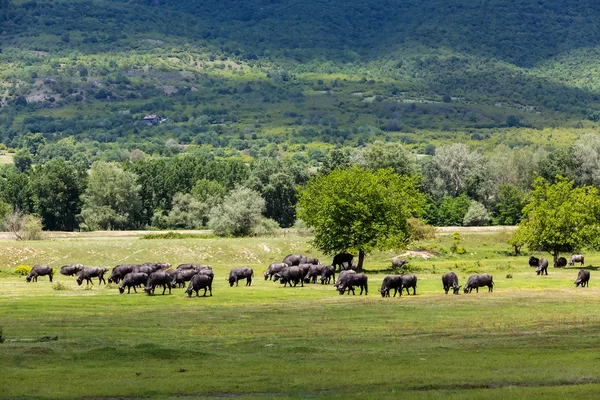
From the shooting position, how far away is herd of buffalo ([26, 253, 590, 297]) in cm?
6100

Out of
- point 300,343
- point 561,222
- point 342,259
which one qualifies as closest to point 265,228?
point 342,259

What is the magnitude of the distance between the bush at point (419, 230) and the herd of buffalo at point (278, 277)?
15.3 meters

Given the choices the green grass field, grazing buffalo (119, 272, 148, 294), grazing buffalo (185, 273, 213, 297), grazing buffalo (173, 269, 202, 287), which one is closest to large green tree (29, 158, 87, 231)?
the green grass field

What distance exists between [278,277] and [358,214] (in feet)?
46.8

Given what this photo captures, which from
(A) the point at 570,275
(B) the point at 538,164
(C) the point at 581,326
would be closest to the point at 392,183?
(A) the point at 570,275

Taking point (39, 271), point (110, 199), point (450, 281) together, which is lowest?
point (39, 271)

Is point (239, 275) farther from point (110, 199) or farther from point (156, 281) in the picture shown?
point (110, 199)

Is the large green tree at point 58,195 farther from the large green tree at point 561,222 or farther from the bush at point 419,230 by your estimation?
the large green tree at point 561,222

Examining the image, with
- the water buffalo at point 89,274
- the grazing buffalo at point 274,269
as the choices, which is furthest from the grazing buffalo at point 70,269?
the grazing buffalo at point 274,269

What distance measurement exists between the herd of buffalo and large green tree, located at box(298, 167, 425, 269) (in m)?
1.83

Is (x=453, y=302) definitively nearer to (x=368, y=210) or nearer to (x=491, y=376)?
(x=491, y=376)

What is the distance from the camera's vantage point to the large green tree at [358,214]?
8588 centimetres

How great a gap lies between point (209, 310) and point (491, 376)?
23.4 m

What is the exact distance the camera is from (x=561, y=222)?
9519 centimetres
